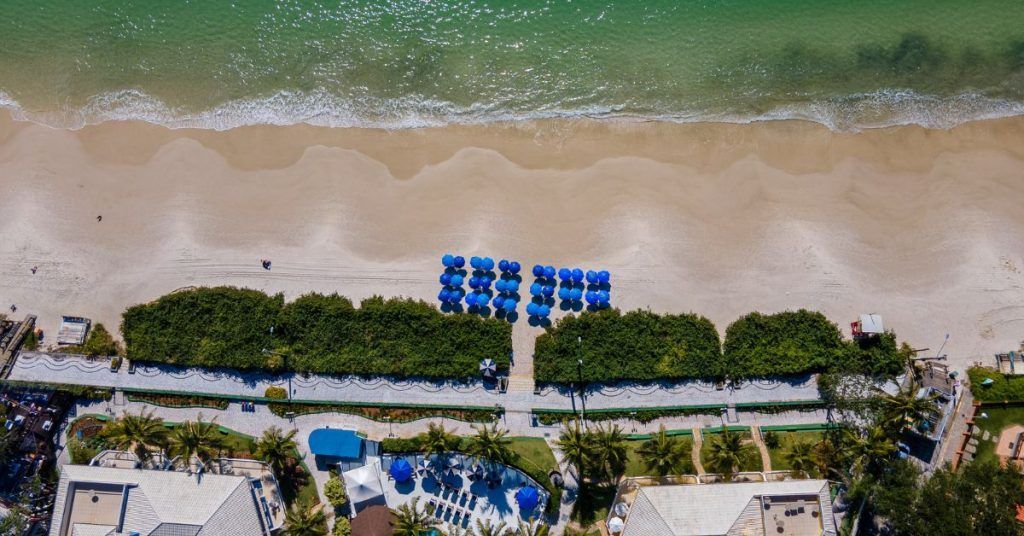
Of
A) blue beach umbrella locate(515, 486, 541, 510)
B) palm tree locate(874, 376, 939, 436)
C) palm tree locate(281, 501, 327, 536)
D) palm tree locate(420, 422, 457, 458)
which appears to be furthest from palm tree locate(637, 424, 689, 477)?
palm tree locate(281, 501, 327, 536)

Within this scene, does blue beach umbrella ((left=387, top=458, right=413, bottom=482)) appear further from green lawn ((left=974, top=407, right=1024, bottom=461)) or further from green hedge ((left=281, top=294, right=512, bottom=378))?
green lawn ((left=974, top=407, right=1024, bottom=461))

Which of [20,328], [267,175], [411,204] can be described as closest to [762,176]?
[411,204]

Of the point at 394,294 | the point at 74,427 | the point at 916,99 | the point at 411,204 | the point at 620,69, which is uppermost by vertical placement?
the point at 620,69

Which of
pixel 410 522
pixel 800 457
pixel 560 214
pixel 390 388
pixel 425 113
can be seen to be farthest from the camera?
pixel 425 113

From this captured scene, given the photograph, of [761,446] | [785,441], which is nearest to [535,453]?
[761,446]

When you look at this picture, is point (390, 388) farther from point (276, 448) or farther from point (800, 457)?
point (800, 457)

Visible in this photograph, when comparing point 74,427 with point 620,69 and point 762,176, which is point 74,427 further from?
point 762,176
